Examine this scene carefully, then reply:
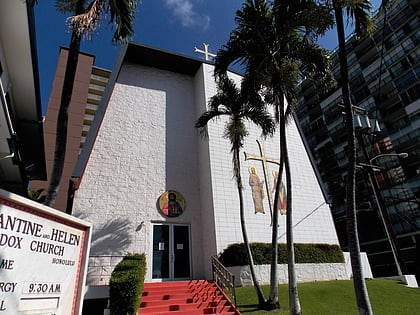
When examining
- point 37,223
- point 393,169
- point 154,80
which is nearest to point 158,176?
point 154,80

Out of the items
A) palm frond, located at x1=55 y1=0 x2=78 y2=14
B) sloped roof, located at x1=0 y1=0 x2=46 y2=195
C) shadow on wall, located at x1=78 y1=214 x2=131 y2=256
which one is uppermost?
palm frond, located at x1=55 y1=0 x2=78 y2=14

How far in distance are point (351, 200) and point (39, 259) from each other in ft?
21.0

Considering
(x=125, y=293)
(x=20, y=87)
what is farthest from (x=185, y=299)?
(x=20, y=87)

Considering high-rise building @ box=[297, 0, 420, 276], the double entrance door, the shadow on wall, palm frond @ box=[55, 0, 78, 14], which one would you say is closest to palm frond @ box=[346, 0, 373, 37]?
palm frond @ box=[55, 0, 78, 14]

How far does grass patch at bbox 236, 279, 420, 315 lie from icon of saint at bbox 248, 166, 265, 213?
175 inches

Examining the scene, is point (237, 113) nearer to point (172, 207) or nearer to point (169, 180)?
point (169, 180)

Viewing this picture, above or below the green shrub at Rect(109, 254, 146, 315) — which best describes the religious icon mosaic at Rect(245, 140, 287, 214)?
above

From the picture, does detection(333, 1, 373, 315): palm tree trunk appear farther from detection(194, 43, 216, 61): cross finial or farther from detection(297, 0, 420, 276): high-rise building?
detection(297, 0, 420, 276): high-rise building

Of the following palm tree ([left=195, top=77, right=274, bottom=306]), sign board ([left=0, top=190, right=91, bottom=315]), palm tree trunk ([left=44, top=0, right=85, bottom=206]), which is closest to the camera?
sign board ([left=0, top=190, right=91, bottom=315])

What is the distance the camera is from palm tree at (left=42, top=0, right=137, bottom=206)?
5.93 meters

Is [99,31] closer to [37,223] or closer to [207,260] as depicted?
[37,223]

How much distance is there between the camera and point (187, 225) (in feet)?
46.6

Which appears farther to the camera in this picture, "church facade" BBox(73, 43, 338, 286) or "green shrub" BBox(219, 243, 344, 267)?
"church facade" BBox(73, 43, 338, 286)

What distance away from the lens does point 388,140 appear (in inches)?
1464
